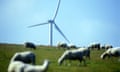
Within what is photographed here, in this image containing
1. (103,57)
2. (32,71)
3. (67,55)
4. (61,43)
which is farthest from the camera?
(61,43)

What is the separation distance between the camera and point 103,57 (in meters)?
37.5

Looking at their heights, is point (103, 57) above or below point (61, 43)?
below

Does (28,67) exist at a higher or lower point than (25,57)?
lower

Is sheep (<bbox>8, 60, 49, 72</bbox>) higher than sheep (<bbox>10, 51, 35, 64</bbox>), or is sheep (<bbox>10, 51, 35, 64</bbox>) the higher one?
sheep (<bbox>10, 51, 35, 64</bbox>)

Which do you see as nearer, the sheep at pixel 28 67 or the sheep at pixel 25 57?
the sheep at pixel 28 67

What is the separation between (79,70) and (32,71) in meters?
10.7

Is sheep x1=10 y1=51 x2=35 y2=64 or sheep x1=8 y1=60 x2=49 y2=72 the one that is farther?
sheep x1=10 y1=51 x2=35 y2=64

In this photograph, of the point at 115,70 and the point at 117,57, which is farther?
the point at 117,57

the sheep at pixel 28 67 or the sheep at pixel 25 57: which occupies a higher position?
the sheep at pixel 25 57

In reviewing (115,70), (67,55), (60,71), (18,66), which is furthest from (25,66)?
(67,55)

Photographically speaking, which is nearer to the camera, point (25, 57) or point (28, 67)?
point (28, 67)

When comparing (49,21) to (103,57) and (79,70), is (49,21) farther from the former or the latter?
(79,70)

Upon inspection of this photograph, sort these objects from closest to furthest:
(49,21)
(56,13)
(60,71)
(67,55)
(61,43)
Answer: (60,71) < (67,55) < (61,43) < (56,13) < (49,21)

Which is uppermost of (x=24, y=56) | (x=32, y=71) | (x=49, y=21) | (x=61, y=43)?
(x=49, y=21)
